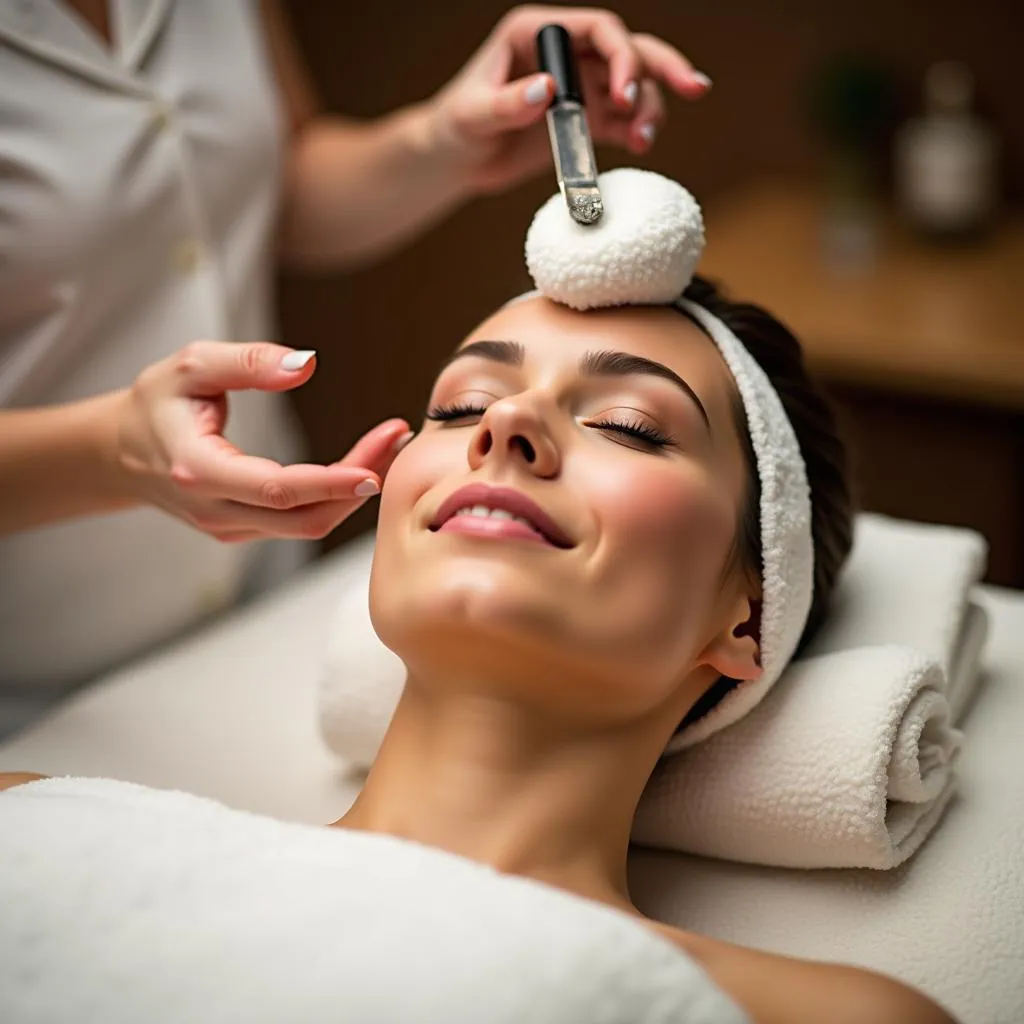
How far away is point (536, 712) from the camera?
955mm

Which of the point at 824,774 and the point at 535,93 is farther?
the point at 535,93

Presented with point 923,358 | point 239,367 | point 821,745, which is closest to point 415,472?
point 239,367

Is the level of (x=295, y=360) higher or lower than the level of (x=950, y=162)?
higher

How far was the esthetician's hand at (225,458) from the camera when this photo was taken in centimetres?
97

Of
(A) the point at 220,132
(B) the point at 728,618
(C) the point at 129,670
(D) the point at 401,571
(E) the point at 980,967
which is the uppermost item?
(A) the point at 220,132

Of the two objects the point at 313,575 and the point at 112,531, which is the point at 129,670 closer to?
the point at 112,531

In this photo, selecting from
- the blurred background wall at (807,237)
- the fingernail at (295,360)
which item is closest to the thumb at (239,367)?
the fingernail at (295,360)

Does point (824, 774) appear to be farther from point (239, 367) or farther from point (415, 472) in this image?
point (239, 367)

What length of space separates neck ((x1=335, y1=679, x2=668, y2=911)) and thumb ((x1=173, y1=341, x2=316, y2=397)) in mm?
269

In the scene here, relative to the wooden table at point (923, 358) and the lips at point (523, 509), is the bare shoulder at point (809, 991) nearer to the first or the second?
the lips at point (523, 509)

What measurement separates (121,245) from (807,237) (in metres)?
1.37

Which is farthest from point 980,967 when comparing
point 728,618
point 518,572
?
point 518,572

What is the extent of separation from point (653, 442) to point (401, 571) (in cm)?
22

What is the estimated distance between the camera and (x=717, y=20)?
2.33m
